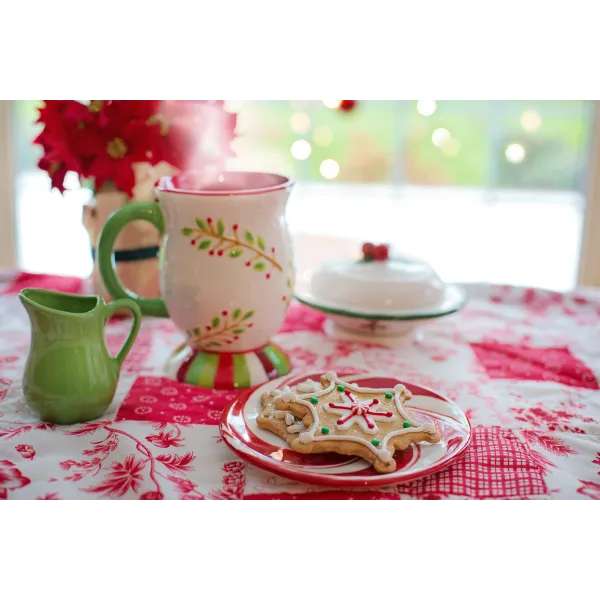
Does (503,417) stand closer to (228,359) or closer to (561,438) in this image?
(561,438)

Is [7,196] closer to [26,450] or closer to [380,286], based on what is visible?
[380,286]

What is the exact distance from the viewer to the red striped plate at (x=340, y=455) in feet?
2.04

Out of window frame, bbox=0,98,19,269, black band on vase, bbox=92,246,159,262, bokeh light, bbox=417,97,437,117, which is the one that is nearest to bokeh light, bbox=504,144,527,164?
bokeh light, bbox=417,97,437,117

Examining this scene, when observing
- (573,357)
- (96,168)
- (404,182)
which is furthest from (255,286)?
(404,182)

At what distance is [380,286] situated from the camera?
997 millimetres

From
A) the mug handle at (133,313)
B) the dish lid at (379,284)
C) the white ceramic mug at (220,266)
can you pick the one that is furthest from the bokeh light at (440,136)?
the mug handle at (133,313)

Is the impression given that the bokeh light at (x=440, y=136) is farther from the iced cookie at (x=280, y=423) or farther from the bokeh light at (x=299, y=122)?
the iced cookie at (x=280, y=423)

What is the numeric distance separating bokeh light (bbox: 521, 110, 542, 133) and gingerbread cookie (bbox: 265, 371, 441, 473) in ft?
13.3

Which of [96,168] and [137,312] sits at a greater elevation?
Result: [96,168]

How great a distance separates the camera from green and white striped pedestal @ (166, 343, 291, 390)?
2.85ft

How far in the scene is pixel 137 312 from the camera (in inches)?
32.1

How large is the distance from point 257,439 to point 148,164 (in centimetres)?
55

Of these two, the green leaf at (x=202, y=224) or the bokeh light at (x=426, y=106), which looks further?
the bokeh light at (x=426, y=106)

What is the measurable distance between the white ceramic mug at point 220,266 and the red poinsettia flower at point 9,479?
0.84ft
